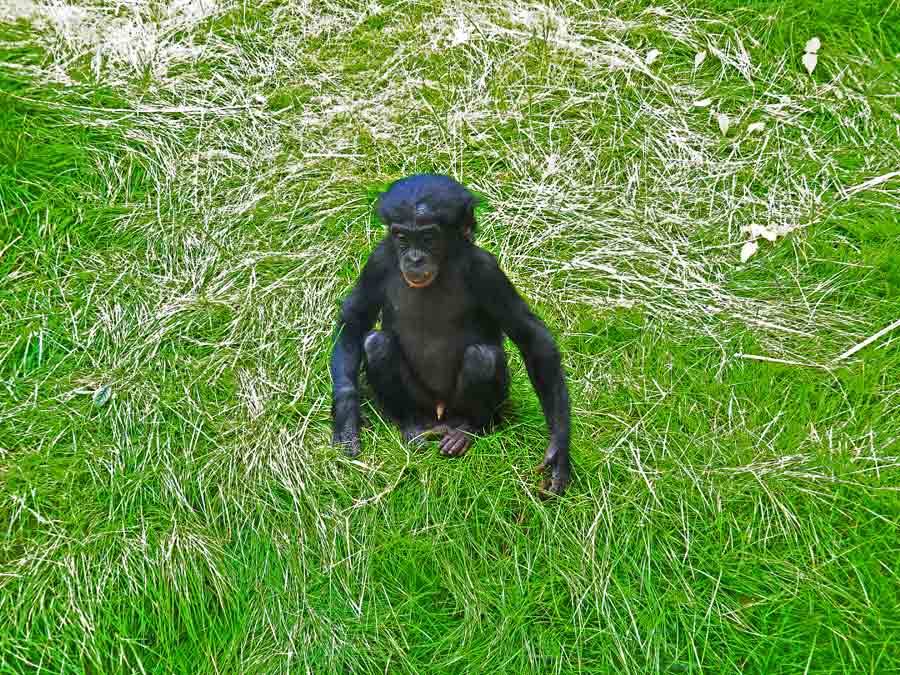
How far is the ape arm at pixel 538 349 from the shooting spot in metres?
3.94

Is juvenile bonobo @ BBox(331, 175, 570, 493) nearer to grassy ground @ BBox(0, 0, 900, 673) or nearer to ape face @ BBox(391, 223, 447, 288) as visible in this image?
ape face @ BBox(391, 223, 447, 288)

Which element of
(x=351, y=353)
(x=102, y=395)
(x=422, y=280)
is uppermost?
(x=422, y=280)

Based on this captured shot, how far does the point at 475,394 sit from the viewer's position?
4.08 metres

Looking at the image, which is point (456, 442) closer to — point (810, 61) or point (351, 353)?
point (351, 353)

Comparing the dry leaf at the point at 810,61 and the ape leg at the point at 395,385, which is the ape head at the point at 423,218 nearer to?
the ape leg at the point at 395,385

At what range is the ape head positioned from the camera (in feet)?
12.1

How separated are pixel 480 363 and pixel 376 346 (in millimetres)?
458

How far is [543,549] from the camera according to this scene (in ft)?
12.4

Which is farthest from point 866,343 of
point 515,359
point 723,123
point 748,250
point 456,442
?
point 456,442

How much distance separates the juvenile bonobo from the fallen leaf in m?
1.13

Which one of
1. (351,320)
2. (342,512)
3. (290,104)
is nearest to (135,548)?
(342,512)

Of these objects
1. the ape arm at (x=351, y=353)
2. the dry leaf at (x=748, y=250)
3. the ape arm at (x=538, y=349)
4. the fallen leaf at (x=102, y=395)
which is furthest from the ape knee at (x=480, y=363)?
the dry leaf at (x=748, y=250)

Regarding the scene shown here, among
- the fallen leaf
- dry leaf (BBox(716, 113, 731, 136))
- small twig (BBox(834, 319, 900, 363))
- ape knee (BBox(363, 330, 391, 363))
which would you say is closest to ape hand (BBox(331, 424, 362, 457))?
ape knee (BBox(363, 330, 391, 363))

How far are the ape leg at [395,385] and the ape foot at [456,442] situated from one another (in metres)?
0.18
